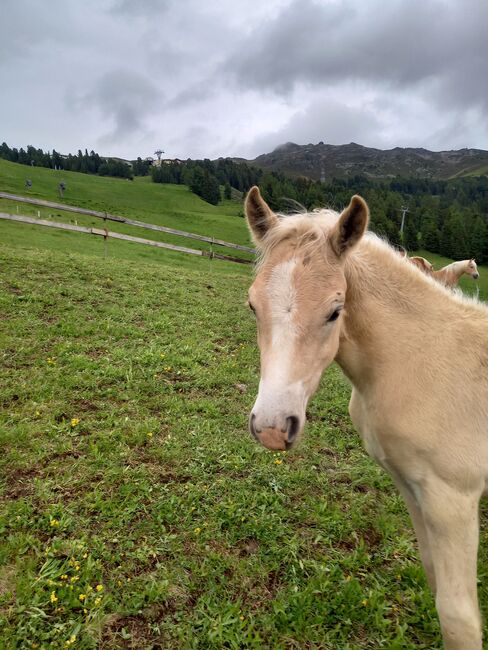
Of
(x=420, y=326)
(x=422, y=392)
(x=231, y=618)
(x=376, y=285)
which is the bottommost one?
(x=231, y=618)

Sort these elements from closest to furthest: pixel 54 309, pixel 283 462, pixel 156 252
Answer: pixel 283 462 < pixel 54 309 < pixel 156 252

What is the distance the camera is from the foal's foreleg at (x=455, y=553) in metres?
2.28

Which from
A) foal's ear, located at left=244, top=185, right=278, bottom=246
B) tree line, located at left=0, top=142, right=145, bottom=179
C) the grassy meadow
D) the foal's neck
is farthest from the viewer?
tree line, located at left=0, top=142, right=145, bottom=179

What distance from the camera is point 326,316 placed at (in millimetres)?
2199

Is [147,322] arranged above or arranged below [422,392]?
below

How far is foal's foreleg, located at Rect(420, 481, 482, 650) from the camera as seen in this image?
228 centimetres

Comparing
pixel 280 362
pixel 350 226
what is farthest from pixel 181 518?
pixel 350 226

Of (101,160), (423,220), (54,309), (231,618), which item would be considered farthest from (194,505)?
(101,160)

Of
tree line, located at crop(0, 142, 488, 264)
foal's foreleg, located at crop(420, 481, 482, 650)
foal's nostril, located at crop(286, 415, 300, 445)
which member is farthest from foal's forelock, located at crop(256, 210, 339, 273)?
tree line, located at crop(0, 142, 488, 264)

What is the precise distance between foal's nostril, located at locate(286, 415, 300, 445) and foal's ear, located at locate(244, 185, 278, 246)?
4.27 feet

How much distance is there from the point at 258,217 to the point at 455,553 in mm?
2509

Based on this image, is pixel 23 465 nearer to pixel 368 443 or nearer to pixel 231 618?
pixel 231 618

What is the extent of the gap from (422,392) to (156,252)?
78.8 feet

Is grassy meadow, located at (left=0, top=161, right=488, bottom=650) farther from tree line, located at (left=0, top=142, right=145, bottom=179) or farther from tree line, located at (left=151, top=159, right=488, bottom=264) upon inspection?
tree line, located at (left=0, top=142, right=145, bottom=179)
